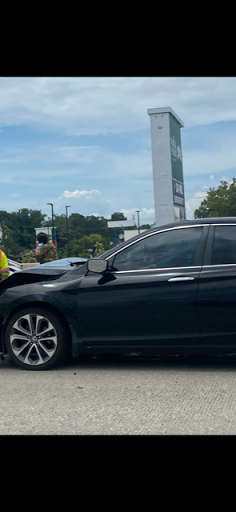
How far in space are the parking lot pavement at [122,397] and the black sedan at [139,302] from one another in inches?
10.9

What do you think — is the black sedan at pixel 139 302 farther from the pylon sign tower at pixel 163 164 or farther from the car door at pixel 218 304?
the pylon sign tower at pixel 163 164

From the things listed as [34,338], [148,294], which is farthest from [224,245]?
[34,338]

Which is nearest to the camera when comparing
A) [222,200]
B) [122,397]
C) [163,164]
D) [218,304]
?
[122,397]

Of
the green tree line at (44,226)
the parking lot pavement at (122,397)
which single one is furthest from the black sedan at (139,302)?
the green tree line at (44,226)

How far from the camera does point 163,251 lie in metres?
6.08

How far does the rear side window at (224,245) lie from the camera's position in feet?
19.5

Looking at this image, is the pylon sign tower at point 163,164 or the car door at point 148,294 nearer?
the car door at point 148,294

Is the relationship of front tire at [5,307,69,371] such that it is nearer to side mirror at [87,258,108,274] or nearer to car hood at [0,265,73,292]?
car hood at [0,265,73,292]

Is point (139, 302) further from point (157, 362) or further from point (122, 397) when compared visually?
point (122, 397)

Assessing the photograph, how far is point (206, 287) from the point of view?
5.82 metres

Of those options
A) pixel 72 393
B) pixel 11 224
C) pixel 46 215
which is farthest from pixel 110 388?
pixel 46 215

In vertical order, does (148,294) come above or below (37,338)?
above

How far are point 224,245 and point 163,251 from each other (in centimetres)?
65
